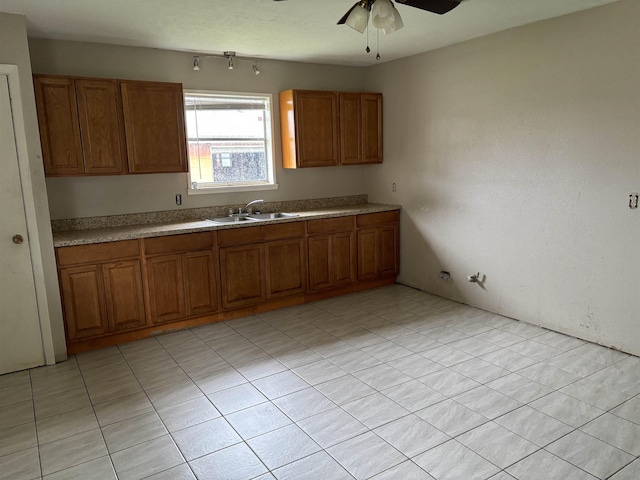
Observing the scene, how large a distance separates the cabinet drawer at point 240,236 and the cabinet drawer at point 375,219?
1.18 m

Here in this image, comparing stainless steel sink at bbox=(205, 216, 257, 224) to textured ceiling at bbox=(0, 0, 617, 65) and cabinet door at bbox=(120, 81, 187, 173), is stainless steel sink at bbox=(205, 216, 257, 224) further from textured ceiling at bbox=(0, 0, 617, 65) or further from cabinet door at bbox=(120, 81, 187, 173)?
textured ceiling at bbox=(0, 0, 617, 65)

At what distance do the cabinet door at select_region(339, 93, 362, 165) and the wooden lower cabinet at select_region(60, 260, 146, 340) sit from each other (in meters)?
2.48

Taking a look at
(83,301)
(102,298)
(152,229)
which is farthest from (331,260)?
(83,301)

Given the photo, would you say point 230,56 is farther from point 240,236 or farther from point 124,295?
point 124,295

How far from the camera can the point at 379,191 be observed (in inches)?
217

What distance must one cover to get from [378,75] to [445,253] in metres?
2.15

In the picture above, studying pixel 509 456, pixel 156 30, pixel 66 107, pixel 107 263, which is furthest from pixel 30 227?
pixel 509 456

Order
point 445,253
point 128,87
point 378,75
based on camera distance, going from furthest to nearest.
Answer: point 378,75, point 445,253, point 128,87

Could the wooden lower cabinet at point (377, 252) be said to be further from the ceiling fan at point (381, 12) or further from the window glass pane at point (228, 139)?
the ceiling fan at point (381, 12)

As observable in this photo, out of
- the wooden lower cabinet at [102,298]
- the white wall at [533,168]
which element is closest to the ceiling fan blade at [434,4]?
the white wall at [533,168]

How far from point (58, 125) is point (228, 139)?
1579mm

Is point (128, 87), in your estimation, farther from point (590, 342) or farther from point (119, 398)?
point (590, 342)

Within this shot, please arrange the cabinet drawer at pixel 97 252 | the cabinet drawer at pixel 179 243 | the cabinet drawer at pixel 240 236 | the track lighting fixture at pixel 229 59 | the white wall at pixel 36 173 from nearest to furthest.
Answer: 1. the white wall at pixel 36 173
2. the cabinet drawer at pixel 97 252
3. the cabinet drawer at pixel 179 243
4. the cabinet drawer at pixel 240 236
5. the track lighting fixture at pixel 229 59

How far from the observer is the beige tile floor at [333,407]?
225cm
